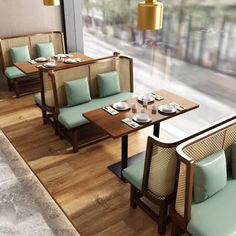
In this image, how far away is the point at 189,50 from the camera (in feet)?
13.9

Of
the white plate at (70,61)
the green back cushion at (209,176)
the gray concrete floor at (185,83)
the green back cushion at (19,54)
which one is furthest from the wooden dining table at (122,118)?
the green back cushion at (19,54)

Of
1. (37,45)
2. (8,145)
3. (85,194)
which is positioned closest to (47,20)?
(37,45)

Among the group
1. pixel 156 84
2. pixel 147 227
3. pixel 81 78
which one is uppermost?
pixel 81 78

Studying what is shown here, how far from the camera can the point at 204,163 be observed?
2484 millimetres

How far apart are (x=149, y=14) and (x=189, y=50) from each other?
1786 mm

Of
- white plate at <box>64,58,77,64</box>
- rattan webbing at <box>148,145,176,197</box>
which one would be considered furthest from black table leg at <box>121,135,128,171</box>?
white plate at <box>64,58,77,64</box>

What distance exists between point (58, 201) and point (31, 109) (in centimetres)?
250

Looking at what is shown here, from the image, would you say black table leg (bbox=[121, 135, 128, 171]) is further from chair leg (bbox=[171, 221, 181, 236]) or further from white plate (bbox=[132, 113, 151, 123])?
chair leg (bbox=[171, 221, 181, 236])

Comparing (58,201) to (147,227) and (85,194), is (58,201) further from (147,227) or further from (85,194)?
(147,227)

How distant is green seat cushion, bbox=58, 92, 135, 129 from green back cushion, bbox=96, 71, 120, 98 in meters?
0.08

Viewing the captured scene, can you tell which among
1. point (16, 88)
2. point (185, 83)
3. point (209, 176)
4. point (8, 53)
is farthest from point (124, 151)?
point (8, 53)

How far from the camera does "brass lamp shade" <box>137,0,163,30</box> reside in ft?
8.48

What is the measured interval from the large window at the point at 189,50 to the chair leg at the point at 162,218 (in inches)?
70.3

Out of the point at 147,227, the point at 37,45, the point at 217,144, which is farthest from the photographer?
the point at 37,45
